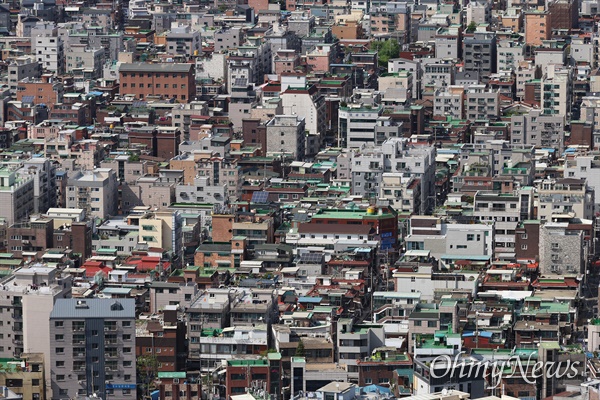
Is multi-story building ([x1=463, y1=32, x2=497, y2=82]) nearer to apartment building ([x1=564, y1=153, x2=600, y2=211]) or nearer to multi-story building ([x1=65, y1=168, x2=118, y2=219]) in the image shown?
apartment building ([x1=564, y1=153, x2=600, y2=211])

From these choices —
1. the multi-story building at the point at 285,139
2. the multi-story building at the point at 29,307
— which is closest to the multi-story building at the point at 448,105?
the multi-story building at the point at 285,139

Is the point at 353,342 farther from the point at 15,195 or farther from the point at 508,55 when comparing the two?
the point at 508,55

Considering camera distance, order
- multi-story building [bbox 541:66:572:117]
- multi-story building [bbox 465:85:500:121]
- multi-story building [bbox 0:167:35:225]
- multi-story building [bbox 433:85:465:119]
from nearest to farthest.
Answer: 1. multi-story building [bbox 0:167:35:225]
2. multi-story building [bbox 541:66:572:117]
3. multi-story building [bbox 465:85:500:121]
4. multi-story building [bbox 433:85:465:119]

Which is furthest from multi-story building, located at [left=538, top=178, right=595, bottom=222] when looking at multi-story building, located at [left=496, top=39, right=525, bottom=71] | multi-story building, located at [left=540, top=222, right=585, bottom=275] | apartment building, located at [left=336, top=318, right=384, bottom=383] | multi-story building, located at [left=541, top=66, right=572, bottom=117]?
multi-story building, located at [left=496, top=39, right=525, bottom=71]

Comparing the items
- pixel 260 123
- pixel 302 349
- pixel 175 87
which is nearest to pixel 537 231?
pixel 302 349

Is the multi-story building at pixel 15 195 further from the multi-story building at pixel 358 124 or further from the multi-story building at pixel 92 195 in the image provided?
the multi-story building at pixel 358 124

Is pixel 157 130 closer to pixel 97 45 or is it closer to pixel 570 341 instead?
pixel 97 45
